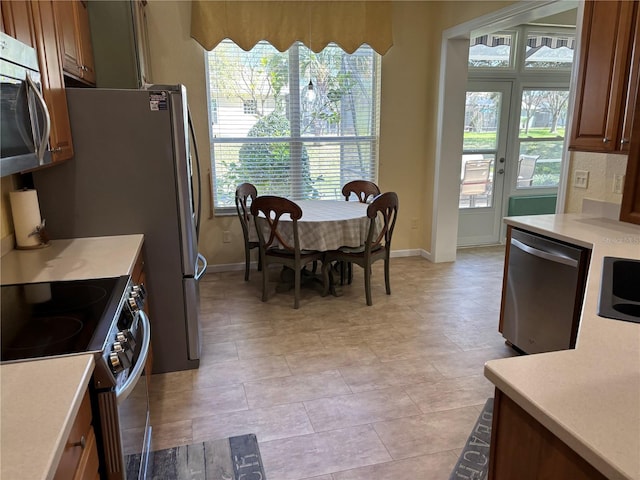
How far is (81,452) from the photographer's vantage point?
1126 millimetres

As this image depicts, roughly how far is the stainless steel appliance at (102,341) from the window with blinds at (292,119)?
3116 mm

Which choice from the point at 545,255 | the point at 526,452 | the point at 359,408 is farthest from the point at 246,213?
the point at 526,452

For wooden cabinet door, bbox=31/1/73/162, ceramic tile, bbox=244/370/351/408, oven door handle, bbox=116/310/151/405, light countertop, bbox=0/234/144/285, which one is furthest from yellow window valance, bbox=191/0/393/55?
oven door handle, bbox=116/310/151/405

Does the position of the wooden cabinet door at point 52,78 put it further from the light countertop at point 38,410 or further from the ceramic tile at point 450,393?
the ceramic tile at point 450,393

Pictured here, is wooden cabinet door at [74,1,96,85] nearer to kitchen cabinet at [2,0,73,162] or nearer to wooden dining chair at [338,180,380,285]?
kitchen cabinet at [2,0,73,162]

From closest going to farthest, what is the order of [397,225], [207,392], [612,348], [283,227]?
[612,348]
[207,392]
[283,227]
[397,225]

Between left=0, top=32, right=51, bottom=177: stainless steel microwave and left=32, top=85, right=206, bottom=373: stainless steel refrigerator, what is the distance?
0.77 meters

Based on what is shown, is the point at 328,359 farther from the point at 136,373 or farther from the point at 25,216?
the point at 25,216

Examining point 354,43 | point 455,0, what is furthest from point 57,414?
point 455,0

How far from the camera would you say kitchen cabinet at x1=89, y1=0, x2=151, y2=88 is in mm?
3051

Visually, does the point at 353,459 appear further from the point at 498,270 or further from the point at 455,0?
the point at 455,0

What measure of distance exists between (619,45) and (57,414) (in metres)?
2.90

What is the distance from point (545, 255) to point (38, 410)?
2533 millimetres

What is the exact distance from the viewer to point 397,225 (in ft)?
17.3
